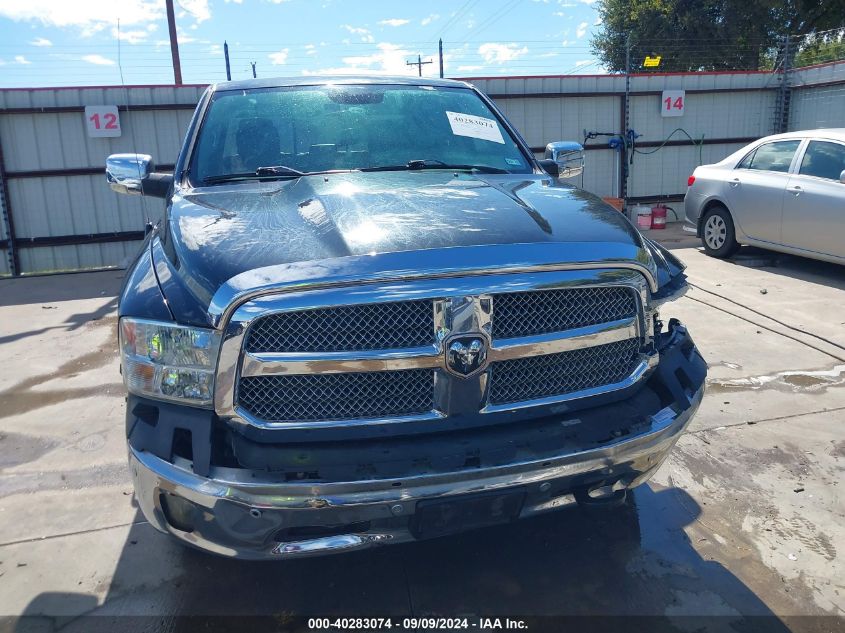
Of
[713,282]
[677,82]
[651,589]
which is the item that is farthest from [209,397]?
[677,82]

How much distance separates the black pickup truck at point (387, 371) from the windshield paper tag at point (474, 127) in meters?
1.14

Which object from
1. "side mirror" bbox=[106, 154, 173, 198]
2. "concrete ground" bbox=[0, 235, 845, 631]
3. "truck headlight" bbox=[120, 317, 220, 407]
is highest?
"side mirror" bbox=[106, 154, 173, 198]

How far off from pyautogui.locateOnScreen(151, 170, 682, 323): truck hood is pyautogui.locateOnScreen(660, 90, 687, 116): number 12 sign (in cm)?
1114

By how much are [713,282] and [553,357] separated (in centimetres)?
604

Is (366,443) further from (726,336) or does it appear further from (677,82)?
(677,82)

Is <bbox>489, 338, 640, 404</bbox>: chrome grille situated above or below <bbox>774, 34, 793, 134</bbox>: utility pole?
below

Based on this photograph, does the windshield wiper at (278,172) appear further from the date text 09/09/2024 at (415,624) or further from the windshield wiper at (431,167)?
the date text 09/09/2024 at (415,624)

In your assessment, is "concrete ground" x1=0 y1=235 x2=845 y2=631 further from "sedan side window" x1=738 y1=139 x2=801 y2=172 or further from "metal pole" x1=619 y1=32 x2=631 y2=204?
"metal pole" x1=619 y1=32 x2=631 y2=204

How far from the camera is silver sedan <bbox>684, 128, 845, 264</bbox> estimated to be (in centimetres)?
728

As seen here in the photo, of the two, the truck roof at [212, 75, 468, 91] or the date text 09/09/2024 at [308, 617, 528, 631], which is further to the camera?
the truck roof at [212, 75, 468, 91]

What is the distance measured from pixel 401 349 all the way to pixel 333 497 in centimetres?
47

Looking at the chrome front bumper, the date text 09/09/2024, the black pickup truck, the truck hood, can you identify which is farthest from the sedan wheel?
the date text 09/09/2024

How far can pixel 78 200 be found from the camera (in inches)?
416

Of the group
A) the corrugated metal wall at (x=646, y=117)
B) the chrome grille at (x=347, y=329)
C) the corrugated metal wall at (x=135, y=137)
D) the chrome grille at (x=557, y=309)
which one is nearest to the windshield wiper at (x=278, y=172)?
the chrome grille at (x=347, y=329)
